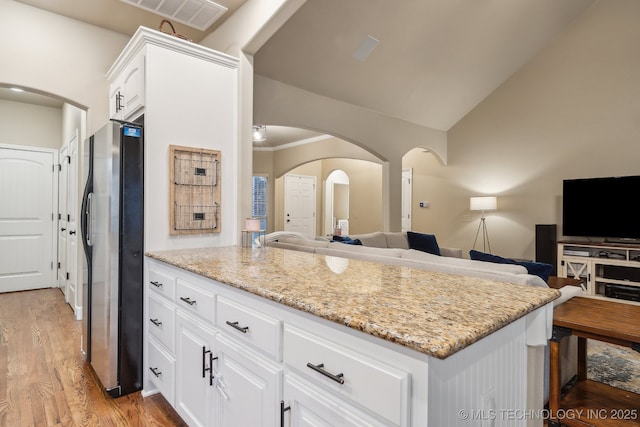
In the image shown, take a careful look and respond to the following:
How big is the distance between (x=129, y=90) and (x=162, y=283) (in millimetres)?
1532

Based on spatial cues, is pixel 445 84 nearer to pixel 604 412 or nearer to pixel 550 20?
pixel 550 20

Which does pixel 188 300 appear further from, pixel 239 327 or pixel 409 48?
pixel 409 48

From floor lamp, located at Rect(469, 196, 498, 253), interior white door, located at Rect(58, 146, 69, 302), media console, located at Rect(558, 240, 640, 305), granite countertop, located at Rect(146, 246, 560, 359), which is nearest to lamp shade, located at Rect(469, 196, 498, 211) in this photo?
floor lamp, located at Rect(469, 196, 498, 253)

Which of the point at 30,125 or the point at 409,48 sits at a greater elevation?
the point at 409,48

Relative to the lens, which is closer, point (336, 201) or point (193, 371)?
point (193, 371)

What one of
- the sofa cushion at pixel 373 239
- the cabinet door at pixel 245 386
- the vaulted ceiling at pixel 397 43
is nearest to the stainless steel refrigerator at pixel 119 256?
the cabinet door at pixel 245 386

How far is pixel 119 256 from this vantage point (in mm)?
2227

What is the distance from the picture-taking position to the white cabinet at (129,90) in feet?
8.03

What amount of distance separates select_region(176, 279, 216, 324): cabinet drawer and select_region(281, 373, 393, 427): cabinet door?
0.59 m

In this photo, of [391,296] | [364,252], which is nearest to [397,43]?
[364,252]

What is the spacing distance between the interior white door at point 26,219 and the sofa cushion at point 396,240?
4946 millimetres

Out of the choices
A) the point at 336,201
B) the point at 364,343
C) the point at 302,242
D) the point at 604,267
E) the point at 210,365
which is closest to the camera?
the point at 364,343

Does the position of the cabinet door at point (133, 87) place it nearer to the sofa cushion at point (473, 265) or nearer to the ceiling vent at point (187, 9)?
the ceiling vent at point (187, 9)

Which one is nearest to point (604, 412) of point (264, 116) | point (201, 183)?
point (201, 183)
